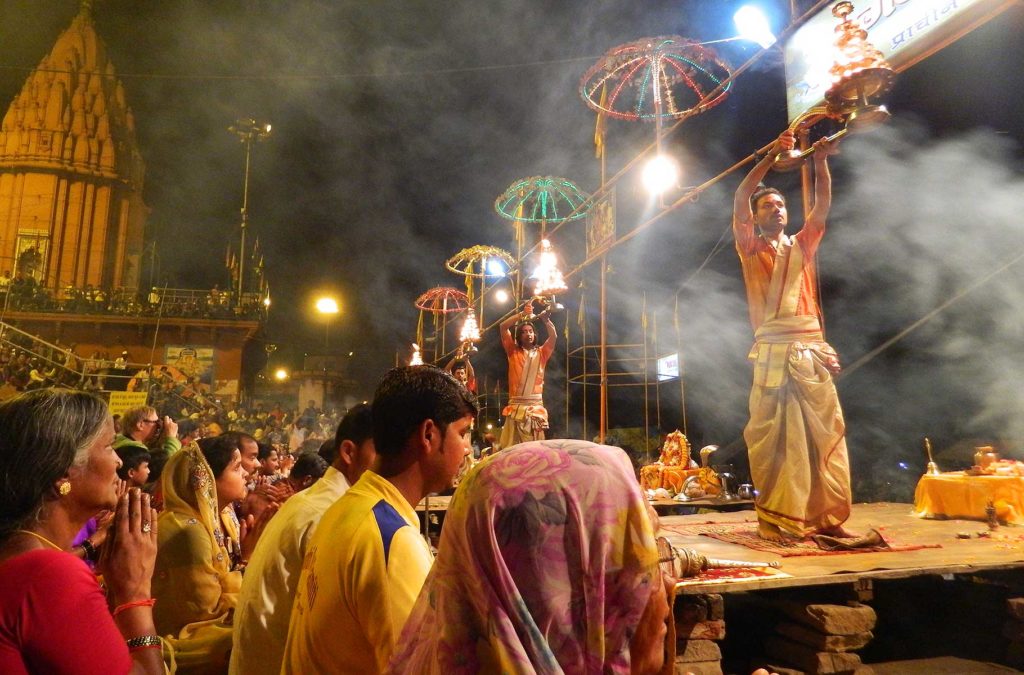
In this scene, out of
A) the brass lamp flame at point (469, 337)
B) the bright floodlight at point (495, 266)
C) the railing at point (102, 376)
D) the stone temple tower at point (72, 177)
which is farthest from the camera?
the stone temple tower at point (72, 177)

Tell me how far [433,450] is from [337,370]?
34.8m

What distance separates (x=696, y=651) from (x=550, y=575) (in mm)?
3017

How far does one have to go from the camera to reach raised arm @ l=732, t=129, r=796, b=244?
192 inches

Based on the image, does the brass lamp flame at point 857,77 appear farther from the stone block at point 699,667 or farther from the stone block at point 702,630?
the stone block at point 699,667

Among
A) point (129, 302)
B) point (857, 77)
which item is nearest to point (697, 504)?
point (857, 77)

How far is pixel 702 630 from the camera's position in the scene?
12.1 ft

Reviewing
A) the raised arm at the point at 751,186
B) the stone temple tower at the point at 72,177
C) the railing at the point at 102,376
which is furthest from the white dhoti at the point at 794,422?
the stone temple tower at the point at 72,177

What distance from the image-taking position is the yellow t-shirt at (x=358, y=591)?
68.1 inches

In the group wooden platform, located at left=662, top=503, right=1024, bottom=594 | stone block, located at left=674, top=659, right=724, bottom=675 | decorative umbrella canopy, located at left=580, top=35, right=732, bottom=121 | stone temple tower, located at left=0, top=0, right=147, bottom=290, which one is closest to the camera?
stone block, located at left=674, top=659, right=724, bottom=675

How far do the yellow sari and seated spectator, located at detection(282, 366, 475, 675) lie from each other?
144cm

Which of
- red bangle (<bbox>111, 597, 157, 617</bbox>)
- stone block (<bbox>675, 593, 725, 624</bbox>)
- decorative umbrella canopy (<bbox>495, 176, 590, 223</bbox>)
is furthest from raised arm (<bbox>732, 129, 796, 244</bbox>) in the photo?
decorative umbrella canopy (<bbox>495, 176, 590, 223</bbox>)

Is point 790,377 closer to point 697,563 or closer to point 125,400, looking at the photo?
point 697,563

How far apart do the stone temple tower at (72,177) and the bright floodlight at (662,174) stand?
30391 mm

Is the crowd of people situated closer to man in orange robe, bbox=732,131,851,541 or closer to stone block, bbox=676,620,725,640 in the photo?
stone block, bbox=676,620,725,640
